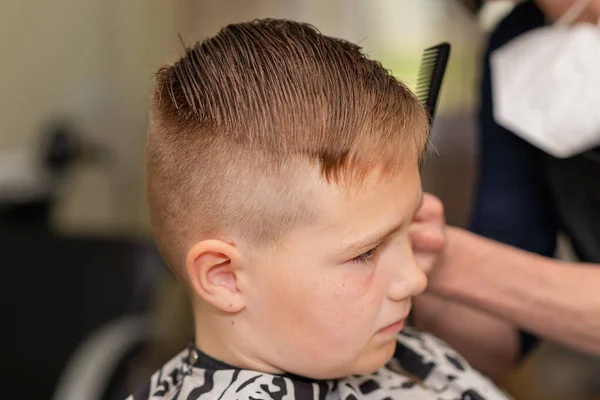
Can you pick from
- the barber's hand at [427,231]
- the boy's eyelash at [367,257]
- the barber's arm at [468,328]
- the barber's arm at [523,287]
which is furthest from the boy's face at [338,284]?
the barber's arm at [468,328]

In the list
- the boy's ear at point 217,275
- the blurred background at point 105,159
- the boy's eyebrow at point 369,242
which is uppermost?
the boy's eyebrow at point 369,242

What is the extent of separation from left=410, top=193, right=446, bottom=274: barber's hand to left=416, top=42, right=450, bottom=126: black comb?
0.15 m

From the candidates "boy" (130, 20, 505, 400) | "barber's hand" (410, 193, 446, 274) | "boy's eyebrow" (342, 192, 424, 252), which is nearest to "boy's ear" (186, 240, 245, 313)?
"boy" (130, 20, 505, 400)

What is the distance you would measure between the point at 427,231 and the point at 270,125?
1.02 feet

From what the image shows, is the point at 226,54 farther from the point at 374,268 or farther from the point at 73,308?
the point at 73,308

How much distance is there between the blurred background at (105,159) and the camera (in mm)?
1312

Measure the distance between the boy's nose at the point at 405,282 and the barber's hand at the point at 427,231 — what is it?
141mm

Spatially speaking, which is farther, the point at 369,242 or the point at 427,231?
the point at 427,231

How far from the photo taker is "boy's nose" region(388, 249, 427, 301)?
2.31ft

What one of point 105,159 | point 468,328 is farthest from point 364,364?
→ point 105,159

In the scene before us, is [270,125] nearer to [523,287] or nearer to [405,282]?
[405,282]

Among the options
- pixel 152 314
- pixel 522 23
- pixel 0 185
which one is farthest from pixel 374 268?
pixel 0 185

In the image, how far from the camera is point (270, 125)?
0.64 metres

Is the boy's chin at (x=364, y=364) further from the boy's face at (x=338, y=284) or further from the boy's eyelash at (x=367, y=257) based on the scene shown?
the boy's eyelash at (x=367, y=257)
